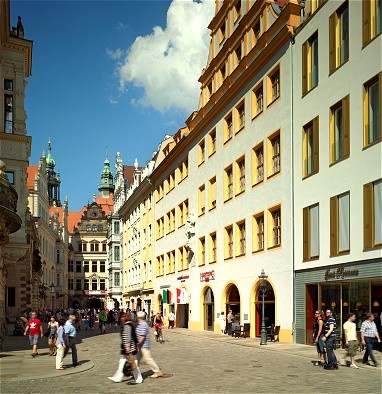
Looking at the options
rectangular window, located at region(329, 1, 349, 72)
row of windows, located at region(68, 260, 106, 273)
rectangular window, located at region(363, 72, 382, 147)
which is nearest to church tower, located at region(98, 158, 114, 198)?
row of windows, located at region(68, 260, 106, 273)

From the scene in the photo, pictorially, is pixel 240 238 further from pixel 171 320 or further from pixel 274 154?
pixel 171 320

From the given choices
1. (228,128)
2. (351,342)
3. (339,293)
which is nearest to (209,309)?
(228,128)

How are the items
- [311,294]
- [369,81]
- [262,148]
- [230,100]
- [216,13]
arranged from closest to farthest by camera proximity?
[369,81] < [311,294] < [262,148] < [230,100] < [216,13]

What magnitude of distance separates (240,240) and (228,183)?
440cm

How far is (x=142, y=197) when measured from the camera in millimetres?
67312

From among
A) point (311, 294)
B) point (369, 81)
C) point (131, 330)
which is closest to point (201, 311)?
point (311, 294)

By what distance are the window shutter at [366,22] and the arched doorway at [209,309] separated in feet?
74.8

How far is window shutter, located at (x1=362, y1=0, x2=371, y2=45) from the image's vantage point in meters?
23.2

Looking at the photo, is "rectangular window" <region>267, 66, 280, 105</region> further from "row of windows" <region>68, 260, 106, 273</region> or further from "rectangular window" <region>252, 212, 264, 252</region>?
"row of windows" <region>68, 260, 106, 273</region>

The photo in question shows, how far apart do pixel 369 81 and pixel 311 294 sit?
9866mm

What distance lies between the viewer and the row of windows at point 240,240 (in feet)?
A: 104

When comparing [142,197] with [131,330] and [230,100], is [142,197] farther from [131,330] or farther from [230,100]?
[131,330]

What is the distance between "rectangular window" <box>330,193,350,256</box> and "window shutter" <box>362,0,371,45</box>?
6004 mm

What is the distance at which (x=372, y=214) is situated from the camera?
22359 millimetres
